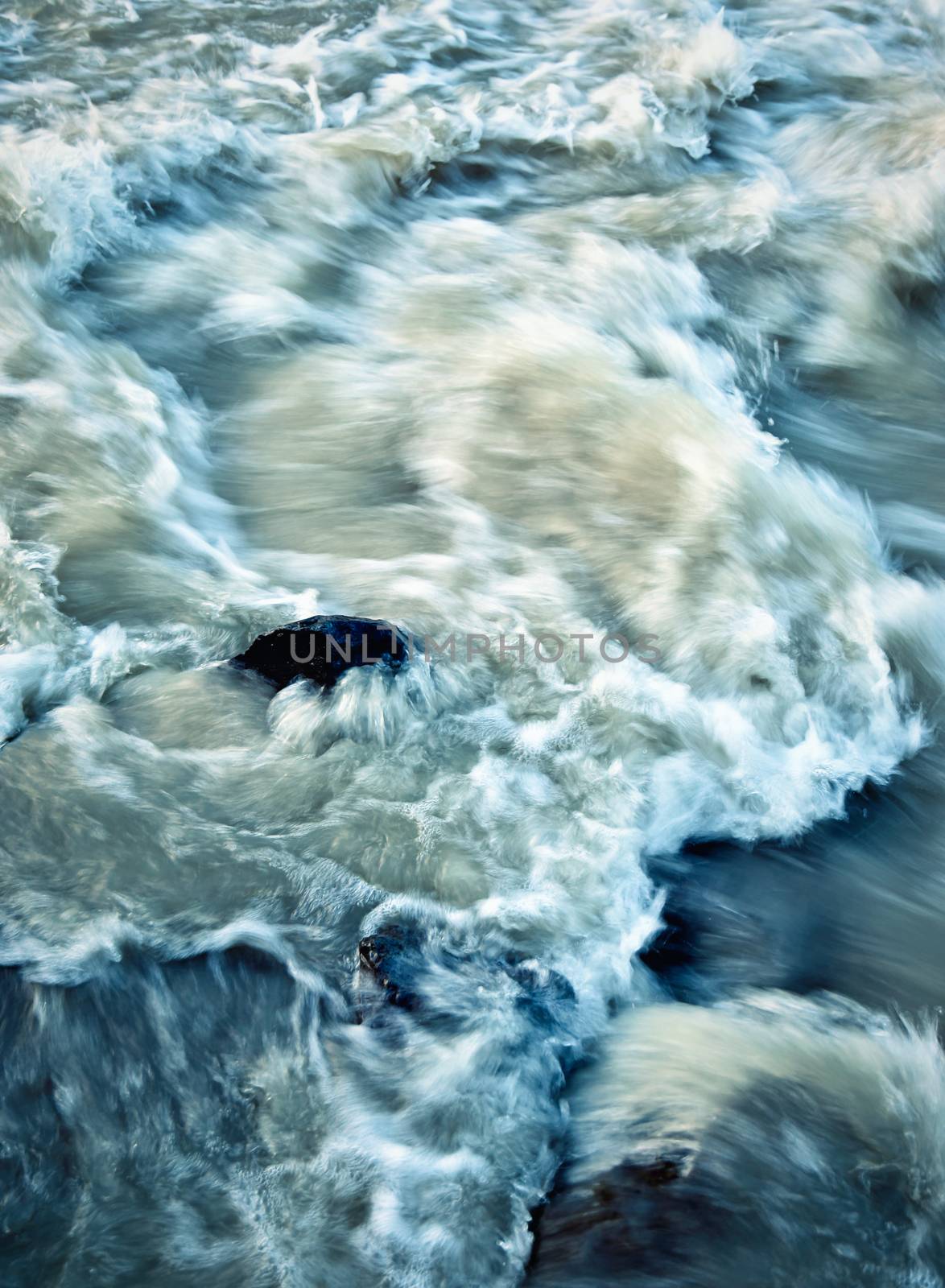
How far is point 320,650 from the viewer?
9.92 feet

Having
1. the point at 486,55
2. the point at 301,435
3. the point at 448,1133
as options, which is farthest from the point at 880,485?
the point at 486,55

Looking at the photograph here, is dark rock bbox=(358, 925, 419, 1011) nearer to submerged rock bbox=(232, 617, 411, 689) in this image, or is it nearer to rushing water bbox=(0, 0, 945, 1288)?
rushing water bbox=(0, 0, 945, 1288)

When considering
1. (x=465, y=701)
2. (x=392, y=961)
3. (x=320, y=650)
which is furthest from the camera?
(x=465, y=701)

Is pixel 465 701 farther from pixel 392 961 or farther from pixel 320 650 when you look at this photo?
pixel 392 961

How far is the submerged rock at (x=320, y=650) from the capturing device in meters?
3.02

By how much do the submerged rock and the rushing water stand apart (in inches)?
2.6

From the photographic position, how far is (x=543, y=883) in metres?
2.71

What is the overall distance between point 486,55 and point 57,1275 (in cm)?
670

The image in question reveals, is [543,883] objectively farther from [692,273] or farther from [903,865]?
[692,273]

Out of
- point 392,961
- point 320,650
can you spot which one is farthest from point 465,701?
point 392,961

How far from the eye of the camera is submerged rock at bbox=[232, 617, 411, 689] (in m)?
3.02

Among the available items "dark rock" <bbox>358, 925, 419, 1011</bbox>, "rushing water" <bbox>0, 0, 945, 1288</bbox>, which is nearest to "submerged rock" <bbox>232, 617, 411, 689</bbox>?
"rushing water" <bbox>0, 0, 945, 1288</bbox>

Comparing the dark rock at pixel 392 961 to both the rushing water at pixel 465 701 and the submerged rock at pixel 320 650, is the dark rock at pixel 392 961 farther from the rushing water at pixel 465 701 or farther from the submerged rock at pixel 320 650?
the submerged rock at pixel 320 650

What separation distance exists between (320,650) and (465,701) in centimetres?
44
